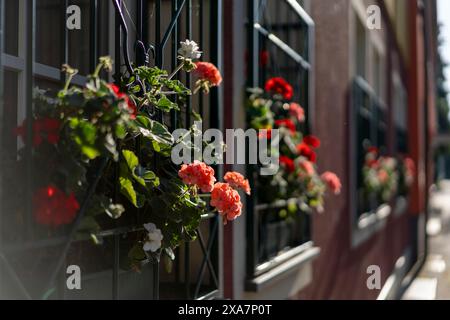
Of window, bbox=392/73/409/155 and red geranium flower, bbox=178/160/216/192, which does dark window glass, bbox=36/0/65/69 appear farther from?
window, bbox=392/73/409/155

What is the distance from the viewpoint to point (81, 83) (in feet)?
7.93

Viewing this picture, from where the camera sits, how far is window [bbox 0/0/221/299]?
174cm

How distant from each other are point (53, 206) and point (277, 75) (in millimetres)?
2834

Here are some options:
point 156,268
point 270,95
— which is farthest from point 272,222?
point 156,268

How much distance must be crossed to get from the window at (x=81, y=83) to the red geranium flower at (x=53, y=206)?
0.32ft

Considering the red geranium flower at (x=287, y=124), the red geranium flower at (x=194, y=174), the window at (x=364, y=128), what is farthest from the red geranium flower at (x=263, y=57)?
the window at (x=364, y=128)

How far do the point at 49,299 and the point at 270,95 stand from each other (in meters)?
2.25

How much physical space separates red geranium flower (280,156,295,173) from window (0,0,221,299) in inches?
38.1

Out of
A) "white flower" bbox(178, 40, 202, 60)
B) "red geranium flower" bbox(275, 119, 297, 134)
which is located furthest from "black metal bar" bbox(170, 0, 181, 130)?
"red geranium flower" bbox(275, 119, 297, 134)

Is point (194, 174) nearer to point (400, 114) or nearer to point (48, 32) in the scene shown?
point (48, 32)

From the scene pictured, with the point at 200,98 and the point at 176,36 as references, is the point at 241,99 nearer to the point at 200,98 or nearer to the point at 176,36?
the point at 200,98

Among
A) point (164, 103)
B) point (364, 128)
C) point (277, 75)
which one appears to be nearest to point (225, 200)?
point (164, 103)

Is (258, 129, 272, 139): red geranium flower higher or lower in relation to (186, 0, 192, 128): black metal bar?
lower

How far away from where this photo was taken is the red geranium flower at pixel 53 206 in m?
1.60
